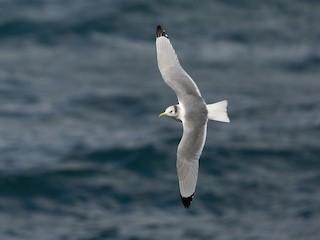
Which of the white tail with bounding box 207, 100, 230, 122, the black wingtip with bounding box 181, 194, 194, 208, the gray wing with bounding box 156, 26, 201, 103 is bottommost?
the black wingtip with bounding box 181, 194, 194, 208

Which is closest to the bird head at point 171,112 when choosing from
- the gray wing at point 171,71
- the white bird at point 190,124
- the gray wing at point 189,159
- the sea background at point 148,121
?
the white bird at point 190,124

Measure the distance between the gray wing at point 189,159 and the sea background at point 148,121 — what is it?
903 cm

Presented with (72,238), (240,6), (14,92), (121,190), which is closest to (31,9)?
(14,92)

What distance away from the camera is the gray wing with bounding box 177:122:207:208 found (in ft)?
37.2

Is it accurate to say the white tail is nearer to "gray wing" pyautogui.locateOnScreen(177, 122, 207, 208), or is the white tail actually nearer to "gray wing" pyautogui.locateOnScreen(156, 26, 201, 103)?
"gray wing" pyautogui.locateOnScreen(177, 122, 207, 208)

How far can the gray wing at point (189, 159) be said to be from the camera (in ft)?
37.2

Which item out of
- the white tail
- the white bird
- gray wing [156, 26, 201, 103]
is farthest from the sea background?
the white tail

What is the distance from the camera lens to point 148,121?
24625 mm

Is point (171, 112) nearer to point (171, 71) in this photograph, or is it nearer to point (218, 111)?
point (218, 111)

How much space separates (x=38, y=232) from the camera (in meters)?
20.8

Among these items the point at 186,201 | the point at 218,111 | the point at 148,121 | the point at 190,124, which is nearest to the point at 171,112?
the point at 190,124

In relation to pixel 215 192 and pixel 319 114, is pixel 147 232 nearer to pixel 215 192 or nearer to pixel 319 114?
pixel 215 192

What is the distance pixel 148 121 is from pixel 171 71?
12579 mm

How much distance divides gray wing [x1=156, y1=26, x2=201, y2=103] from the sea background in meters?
8.69
